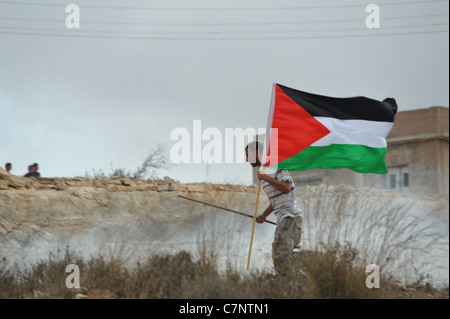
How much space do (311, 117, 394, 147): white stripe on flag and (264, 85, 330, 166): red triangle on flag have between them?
0.08 meters

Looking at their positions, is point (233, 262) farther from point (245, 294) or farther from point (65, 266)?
point (65, 266)

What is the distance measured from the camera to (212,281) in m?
6.91

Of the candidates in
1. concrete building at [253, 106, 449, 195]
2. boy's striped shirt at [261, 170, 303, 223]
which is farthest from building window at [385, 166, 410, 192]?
boy's striped shirt at [261, 170, 303, 223]

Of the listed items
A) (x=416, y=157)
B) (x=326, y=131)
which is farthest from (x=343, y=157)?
(x=416, y=157)

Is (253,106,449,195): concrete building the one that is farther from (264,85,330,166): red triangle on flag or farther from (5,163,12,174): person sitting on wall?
(264,85,330,166): red triangle on flag

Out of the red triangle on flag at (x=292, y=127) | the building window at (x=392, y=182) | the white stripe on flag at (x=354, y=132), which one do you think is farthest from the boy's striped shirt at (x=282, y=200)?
the building window at (x=392, y=182)

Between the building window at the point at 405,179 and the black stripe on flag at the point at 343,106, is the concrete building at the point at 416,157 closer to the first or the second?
the building window at the point at 405,179

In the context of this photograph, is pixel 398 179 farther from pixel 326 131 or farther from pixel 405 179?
pixel 326 131

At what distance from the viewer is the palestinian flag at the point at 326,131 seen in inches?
320

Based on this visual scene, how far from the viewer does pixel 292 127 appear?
829 cm

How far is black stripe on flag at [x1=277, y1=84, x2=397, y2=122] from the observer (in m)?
8.45

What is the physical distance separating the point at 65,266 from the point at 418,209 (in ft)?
48.0

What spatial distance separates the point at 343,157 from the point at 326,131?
1.39 ft
